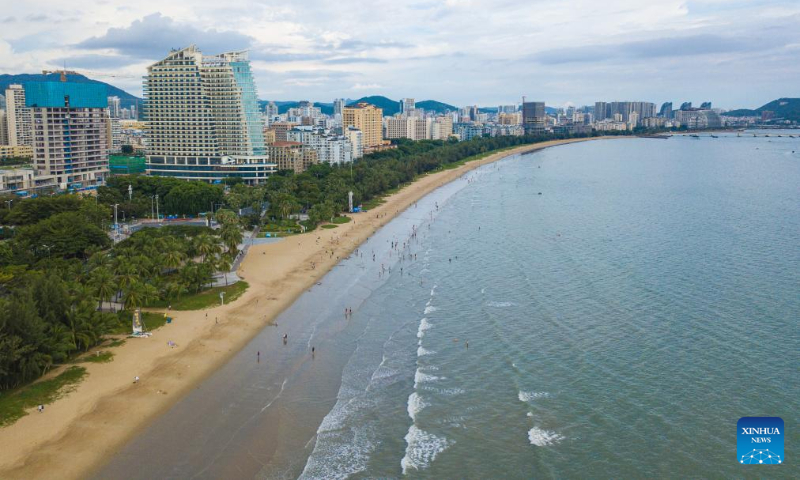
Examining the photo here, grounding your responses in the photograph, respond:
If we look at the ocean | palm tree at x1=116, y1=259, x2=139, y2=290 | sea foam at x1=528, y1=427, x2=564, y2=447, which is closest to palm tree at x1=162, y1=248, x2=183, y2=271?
palm tree at x1=116, y1=259, x2=139, y2=290

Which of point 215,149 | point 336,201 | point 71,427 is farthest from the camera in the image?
point 215,149

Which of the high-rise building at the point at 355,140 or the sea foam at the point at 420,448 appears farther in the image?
the high-rise building at the point at 355,140

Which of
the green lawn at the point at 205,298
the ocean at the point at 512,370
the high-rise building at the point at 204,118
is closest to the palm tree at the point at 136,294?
the green lawn at the point at 205,298

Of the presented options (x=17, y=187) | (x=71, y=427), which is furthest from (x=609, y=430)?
(x=17, y=187)

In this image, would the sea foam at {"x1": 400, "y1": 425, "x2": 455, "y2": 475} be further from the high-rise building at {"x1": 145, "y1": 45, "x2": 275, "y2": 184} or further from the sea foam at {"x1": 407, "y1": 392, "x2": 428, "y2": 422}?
the high-rise building at {"x1": 145, "y1": 45, "x2": 275, "y2": 184}

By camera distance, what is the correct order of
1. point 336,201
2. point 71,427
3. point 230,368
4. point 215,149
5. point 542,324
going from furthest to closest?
point 215,149 → point 336,201 → point 542,324 → point 230,368 → point 71,427

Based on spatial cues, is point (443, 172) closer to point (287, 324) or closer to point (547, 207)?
point (547, 207)

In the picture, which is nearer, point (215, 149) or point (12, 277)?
point (12, 277)

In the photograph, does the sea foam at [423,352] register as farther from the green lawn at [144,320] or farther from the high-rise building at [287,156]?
the high-rise building at [287,156]
